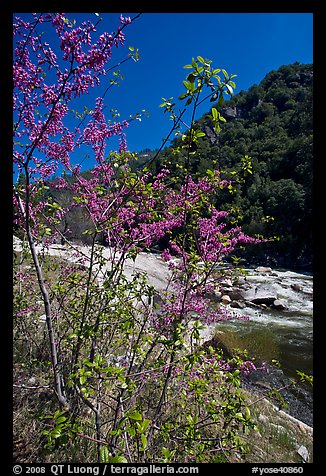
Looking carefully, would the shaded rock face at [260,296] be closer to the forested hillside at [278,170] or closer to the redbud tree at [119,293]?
the forested hillside at [278,170]

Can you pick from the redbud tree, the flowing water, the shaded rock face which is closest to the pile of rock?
the shaded rock face

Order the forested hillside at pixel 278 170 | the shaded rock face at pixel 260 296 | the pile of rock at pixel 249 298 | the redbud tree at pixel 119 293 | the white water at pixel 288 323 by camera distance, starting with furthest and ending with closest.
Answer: the forested hillside at pixel 278 170 → the shaded rock face at pixel 260 296 → the pile of rock at pixel 249 298 → the white water at pixel 288 323 → the redbud tree at pixel 119 293

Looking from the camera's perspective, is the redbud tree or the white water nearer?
the redbud tree

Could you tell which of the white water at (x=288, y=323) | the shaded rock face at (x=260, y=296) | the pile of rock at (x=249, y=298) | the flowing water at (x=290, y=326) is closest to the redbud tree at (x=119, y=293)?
the white water at (x=288, y=323)

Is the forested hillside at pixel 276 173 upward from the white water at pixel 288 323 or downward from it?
upward

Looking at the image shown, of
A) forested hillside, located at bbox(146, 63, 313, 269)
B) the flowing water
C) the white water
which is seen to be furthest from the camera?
forested hillside, located at bbox(146, 63, 313, 269)

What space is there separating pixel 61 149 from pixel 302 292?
16419 millimetres

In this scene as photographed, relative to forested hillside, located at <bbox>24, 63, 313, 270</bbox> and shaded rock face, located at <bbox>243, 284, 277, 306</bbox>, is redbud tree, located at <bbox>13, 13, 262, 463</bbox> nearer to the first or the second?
forested hillside, located at <bbox>24, 63, 313, 270</bbox>

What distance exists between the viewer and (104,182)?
2.79 m

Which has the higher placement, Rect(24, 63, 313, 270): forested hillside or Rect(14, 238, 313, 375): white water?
Rect(24, 63, 313, 270): forested hillside

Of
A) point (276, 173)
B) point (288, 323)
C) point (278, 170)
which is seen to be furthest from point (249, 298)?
point (278, 170)

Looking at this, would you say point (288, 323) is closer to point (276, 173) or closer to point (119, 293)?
point (119, 293)
